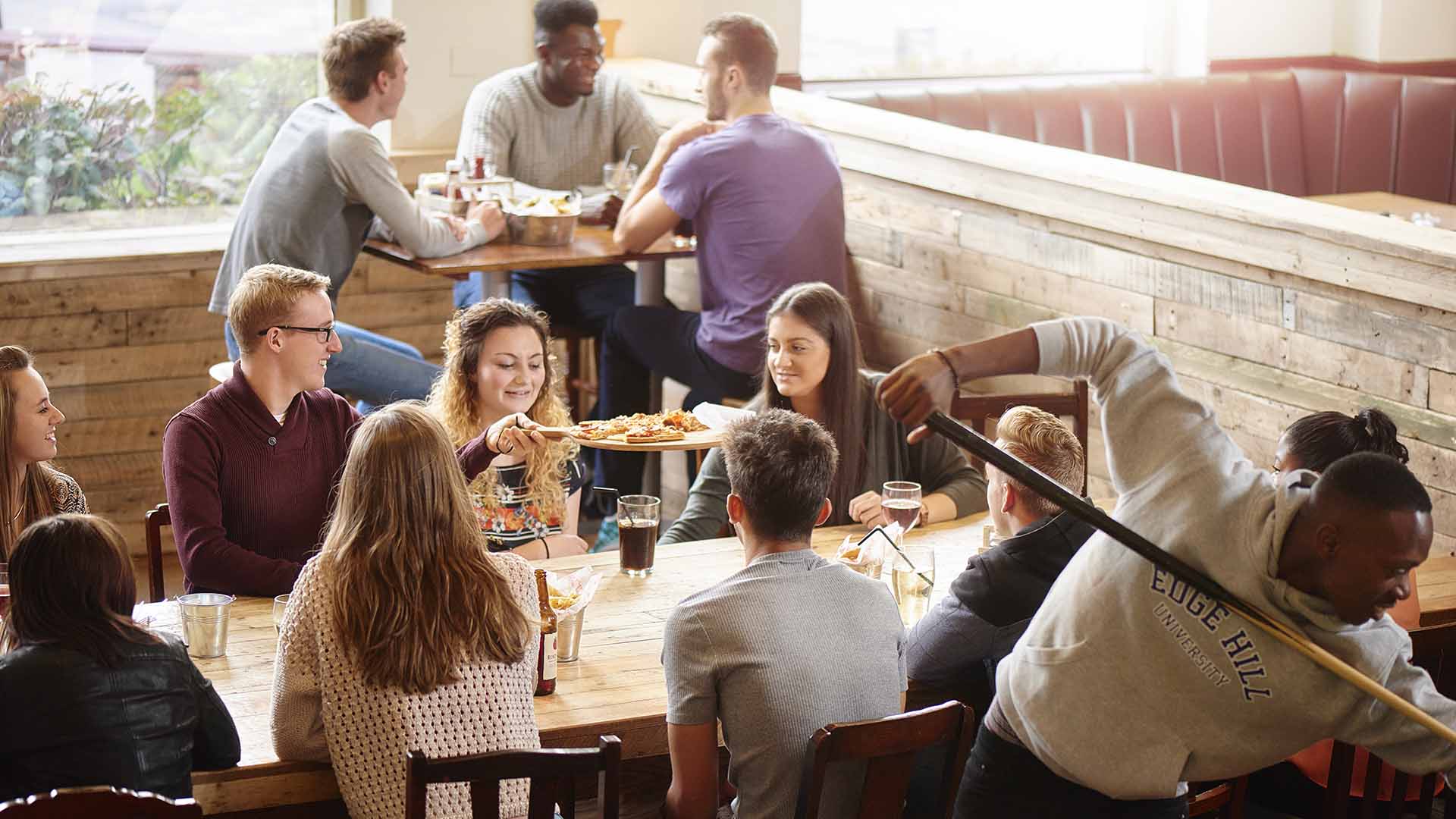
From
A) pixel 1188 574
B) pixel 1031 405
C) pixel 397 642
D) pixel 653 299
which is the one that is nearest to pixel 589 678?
pixel 397 642

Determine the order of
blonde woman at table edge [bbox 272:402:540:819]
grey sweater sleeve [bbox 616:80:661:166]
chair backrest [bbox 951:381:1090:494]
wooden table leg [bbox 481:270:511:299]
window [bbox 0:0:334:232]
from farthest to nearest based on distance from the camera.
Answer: grey sweater sleeve [bbox 616:80:661:166] → window [bbox 0:0:334:232] → wooden table leg [bbox 481:270:511:299] → chair backrest [bbox 951:381:1090:494] → blonde woman at table edge [bbox 272:402:540:819]

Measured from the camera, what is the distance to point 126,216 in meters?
5.77

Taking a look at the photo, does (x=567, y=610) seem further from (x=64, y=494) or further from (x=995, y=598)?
(x=64, y=494)

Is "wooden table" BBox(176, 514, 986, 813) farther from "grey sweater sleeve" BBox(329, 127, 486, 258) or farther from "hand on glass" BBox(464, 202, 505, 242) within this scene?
"hand on glass" BBox(464, 202, 505, 242)

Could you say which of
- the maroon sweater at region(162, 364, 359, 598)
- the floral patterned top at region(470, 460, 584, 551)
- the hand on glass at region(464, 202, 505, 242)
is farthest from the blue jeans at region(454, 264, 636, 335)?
the maroon sweater at region(162, 364, 359, 598)

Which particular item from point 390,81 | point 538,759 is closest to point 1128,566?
point 538,759

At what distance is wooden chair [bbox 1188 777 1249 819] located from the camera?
2.62 metres

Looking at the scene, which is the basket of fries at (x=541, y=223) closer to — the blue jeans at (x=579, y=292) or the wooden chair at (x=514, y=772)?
the blue jeans at (x=579, y=292)

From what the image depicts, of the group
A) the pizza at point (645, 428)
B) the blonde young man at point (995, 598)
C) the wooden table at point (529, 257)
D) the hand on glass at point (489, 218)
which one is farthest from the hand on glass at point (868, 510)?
the hand on glass at point (489, 218)

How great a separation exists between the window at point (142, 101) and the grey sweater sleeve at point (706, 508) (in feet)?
9.73

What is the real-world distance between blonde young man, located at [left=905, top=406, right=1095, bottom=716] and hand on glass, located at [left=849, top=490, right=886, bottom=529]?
1.99 feet

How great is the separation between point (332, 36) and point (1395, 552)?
3.80 metres

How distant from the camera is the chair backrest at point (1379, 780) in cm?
265

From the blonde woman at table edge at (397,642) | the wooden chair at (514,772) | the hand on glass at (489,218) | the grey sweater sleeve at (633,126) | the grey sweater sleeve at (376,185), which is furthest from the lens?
the grey sweater sleeve at (633,126)
